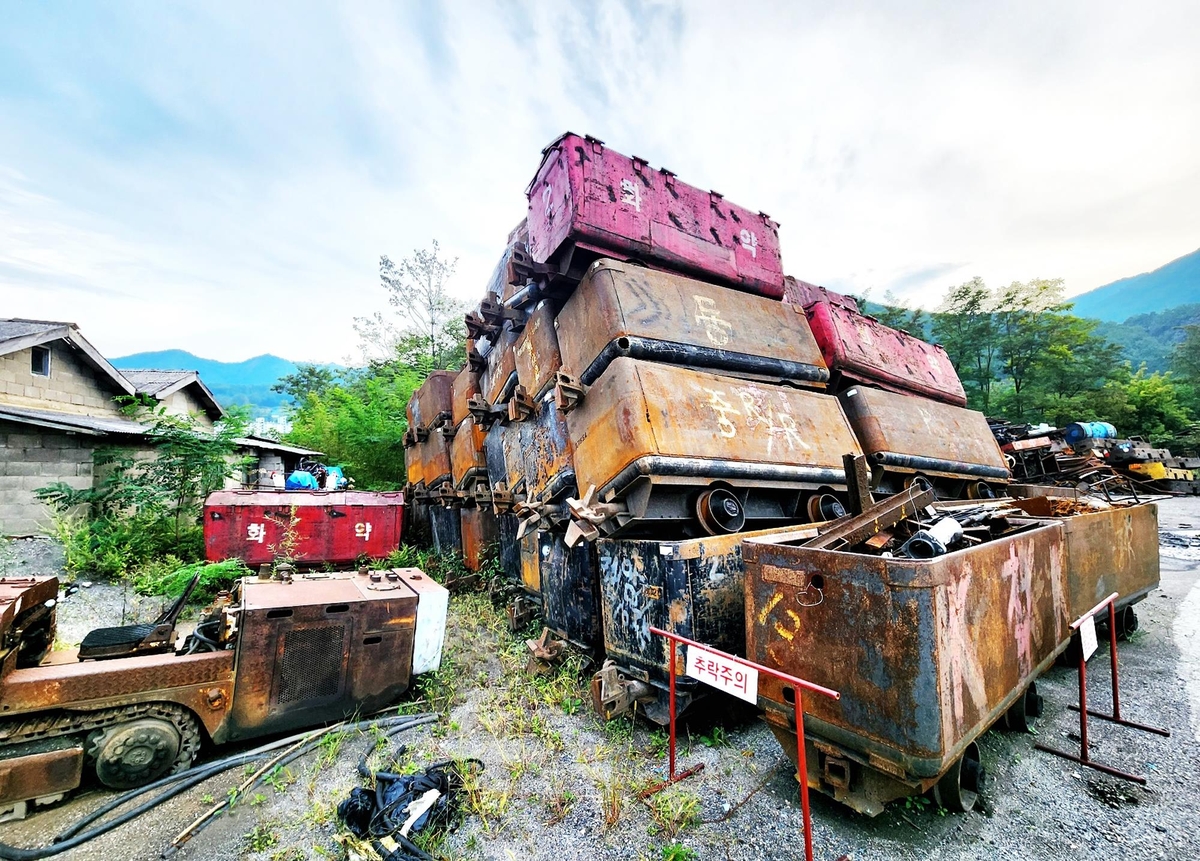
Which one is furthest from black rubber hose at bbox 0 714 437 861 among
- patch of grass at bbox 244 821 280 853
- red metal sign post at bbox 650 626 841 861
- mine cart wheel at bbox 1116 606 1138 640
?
mine cart wheel at bbox 1116 606 1138 640

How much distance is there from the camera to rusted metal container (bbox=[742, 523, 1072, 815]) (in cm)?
190

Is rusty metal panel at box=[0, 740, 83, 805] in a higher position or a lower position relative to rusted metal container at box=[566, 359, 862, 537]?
lower

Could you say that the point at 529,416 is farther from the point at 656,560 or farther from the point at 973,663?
the point at 973,663

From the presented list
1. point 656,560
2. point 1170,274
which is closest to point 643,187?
point 656,560

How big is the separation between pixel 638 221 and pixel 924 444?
424 centimetres

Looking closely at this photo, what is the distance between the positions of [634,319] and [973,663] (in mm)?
3000

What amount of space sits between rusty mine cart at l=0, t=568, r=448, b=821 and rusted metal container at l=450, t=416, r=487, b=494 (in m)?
3.02

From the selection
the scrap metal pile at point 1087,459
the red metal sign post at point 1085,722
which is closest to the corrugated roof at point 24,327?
the red metal sign post at point 1085,722

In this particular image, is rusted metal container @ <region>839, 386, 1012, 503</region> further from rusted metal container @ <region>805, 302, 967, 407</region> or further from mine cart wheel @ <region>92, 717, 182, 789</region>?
mine cart wheel @ <region>92, 717, 182, 789</region>

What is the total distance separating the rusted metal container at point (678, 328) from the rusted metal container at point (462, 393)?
3287mm

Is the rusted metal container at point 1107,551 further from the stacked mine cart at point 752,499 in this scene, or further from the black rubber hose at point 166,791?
the black rubber hose at point 166,791

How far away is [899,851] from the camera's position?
2139 mm

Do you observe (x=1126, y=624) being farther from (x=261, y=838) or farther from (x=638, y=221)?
(x=261, y=838)

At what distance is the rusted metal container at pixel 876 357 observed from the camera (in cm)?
569
